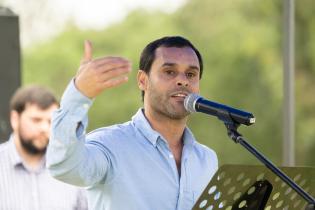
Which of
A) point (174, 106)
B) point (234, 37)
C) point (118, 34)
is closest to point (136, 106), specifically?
point (118, 34)

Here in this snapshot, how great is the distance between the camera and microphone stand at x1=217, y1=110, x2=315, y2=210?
133 inches

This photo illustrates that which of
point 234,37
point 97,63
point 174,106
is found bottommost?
point 234,37

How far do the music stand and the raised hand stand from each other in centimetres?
53

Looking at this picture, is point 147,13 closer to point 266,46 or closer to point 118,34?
point 118,34

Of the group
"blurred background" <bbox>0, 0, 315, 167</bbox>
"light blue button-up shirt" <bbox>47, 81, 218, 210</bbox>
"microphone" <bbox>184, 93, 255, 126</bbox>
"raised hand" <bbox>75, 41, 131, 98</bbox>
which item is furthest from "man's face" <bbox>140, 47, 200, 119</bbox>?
"blurred background" <bbox>0, 0, 315, 167</bbox>

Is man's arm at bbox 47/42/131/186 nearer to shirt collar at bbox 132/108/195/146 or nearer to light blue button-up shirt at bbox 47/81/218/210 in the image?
light blue button-up shirt at bbox 47/81/218/210

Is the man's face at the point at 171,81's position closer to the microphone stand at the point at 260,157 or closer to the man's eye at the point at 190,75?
the man's eye at the point at 190,75

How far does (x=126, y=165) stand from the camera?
3969mm

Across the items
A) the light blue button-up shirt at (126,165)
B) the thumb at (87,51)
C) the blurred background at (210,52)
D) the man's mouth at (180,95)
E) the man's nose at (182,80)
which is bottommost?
the blurred background at (210,52)

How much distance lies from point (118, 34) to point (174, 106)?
12136 millimetres

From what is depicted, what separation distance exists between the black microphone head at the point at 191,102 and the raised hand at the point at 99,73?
1.24 ft

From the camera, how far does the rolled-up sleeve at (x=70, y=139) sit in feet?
11.4

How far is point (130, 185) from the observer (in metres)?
3.92

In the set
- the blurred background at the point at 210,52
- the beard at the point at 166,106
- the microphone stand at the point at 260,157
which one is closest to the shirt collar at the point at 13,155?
the beard at the point at 166,106
